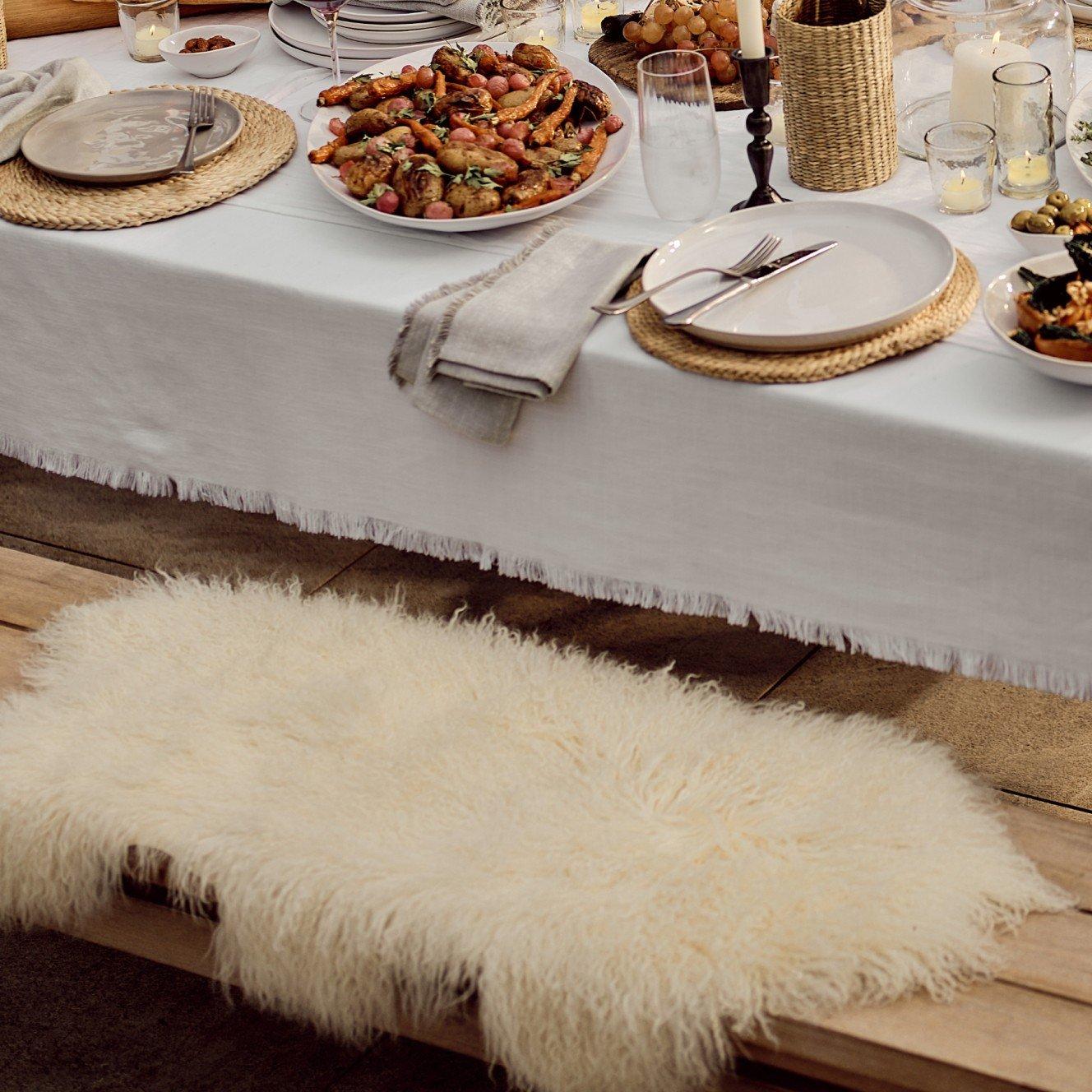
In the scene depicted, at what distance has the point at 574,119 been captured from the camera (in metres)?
1.56

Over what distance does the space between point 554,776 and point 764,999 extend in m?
0.26

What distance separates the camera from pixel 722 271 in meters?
Answer: 1.25

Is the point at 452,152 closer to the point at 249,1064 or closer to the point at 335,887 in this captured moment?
the point at 335,887

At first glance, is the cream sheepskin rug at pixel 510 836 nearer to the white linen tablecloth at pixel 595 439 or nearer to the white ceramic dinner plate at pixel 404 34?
the white linen tablecloth at pixel 595 439

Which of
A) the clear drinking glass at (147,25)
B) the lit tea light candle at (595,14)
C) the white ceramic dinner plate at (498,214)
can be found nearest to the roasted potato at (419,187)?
the white ceramic dinner plate at (498,214)

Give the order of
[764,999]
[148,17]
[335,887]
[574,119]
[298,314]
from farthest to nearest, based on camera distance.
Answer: [148,17]
[574,119]
[298,314]
[335,887]
[764,999]

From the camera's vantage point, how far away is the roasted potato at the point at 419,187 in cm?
140

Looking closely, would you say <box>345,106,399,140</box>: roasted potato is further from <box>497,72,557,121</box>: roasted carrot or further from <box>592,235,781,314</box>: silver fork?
<box>592,235,781,314</box>: silver fork

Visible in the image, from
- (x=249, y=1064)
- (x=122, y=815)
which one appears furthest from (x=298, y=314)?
(x=249, y=1064)

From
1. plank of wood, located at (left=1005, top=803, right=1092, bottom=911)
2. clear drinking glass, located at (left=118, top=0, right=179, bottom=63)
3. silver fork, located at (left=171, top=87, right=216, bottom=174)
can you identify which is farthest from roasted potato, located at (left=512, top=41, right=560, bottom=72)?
plank of wood, located at (left=1005, top=803, right=1092, bottom=911)

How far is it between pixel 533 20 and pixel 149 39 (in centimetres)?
55

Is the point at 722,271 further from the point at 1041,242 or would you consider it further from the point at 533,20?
the point at 533,20

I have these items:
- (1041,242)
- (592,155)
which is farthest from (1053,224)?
(592,155)

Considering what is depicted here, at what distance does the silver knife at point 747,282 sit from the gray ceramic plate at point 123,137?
0.67 m
